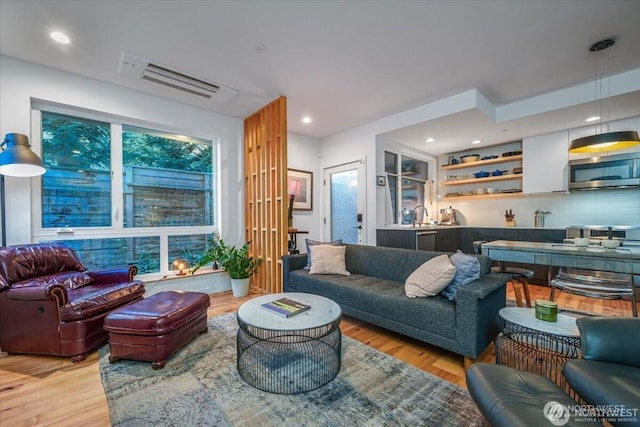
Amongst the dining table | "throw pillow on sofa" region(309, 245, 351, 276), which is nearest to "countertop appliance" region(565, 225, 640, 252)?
the dining table

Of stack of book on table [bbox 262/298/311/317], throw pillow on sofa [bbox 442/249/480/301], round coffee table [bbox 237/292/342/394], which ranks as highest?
throw pillow on sofa [bbox 442/249/480/301]

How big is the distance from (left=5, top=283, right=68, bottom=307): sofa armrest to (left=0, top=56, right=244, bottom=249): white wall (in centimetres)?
107

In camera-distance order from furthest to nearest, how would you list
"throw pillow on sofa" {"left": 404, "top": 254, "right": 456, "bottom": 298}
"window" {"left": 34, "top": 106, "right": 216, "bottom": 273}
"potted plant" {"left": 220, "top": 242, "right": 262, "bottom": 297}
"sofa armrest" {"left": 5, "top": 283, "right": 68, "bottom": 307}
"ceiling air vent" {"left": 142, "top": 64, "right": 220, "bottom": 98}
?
"potted plant" {"left": 220, "top": 242, "right": 262, "bottom": 297} → "window" {"left": 34, "top": 106, "right": 216, "bottom": 273} → "ceiling air vent" {"left": 142, "top": 64, "right": 220, "bottom": 98} → "throw pillow on sofa" {"left": 404, "top": 254, "right": 456, "bottom": 298} → "sofa armrest" {"left": 5, "top": 283, "right": 68, "bottom": 307}

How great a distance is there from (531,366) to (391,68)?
113 inches

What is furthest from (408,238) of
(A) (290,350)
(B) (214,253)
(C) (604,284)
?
(B) (214,253)

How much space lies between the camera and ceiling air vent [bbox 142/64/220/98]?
9.67 ft

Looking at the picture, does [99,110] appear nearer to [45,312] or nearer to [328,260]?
[45,312]

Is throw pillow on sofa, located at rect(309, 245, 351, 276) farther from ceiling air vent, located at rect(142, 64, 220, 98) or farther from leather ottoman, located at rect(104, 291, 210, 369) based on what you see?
ceiling air vent, located at rect(142, 64, 220, 98)

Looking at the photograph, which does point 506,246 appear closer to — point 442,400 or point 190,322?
point 442,400

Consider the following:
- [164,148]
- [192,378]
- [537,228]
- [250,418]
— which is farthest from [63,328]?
[537,228]

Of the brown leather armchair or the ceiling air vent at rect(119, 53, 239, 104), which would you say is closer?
the brown leather armchair

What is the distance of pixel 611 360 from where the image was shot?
124 cm

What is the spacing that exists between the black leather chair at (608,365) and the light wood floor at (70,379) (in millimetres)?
746

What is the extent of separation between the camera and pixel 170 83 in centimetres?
319
